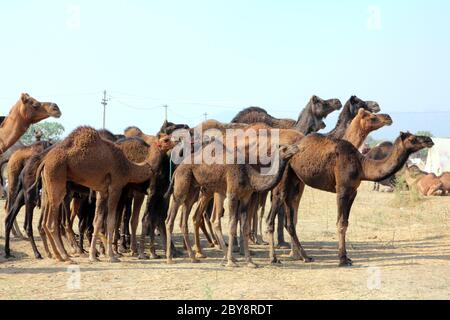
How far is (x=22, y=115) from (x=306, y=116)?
229 inches

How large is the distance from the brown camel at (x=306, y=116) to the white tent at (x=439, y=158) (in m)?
24.5

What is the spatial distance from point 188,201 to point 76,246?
2173mm

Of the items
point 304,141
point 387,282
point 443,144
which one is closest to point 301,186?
point 304,141

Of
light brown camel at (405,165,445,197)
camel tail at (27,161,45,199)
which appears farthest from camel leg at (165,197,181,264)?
light brown camel at (405,165,445,197)

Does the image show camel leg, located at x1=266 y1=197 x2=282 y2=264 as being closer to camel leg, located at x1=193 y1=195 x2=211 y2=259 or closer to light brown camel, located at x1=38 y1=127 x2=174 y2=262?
camel leg, located at x1=193 y1=195 x2=211 y2=259

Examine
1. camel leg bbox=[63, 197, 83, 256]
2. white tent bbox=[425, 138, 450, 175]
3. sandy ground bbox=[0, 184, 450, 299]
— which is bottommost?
sandy ground bbox=[0, 184, 450, 299]

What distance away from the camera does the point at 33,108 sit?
11977 mm

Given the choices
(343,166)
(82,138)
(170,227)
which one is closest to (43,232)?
(82,138)

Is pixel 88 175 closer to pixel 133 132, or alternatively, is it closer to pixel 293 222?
pixel 293 222

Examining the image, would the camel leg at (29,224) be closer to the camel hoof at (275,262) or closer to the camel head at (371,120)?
the camel hoof at (275,262)

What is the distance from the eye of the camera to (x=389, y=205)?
68.4 feet

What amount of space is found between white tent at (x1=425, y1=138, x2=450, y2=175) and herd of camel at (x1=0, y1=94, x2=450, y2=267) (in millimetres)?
26160

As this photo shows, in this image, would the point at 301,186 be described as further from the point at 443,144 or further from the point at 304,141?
the point at 443,144

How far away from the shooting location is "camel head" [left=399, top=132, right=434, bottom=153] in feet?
32.8
